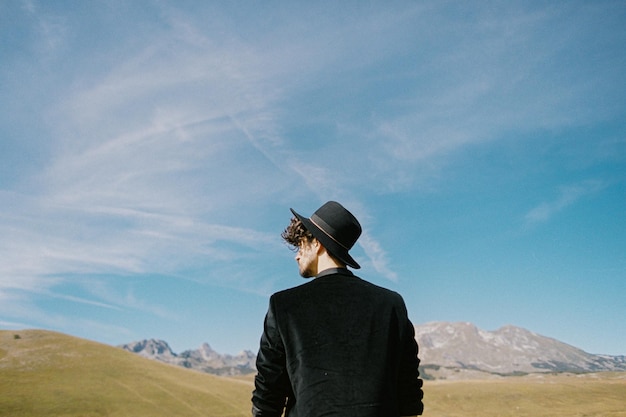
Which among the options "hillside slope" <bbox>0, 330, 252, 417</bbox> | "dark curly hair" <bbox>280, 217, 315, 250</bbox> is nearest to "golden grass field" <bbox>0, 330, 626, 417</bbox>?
"hillside slope" <bbox>0, 330, 252, 417</bbox>

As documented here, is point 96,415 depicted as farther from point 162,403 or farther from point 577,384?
point 577,384

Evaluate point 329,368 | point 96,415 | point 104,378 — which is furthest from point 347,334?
point 104,378

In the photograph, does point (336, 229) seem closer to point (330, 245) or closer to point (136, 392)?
point (330, 245)

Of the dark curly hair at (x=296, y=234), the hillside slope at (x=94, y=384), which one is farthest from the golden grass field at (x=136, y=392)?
the dark curly hair at (x=296, y=234)

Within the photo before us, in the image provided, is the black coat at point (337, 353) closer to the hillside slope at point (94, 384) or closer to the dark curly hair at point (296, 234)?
the dark curly hair at point (296, 234)

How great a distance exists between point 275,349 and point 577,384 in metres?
183

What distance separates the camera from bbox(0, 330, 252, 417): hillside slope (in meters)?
75.9

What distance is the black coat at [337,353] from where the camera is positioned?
2.88m

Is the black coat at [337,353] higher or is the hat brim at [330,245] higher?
the hat brim at [330,245]

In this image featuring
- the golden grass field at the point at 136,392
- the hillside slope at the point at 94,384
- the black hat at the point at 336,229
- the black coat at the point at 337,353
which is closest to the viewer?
the black coat at the point at 337,353

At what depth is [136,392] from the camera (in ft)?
287

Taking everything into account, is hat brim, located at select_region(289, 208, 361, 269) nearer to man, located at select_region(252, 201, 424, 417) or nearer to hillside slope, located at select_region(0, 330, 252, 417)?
man, located at select_region(252, 201, 424, 417)

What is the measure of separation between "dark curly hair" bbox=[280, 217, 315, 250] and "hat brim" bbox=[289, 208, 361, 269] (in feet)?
0.39

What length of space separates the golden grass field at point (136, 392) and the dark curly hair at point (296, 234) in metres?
84.2
